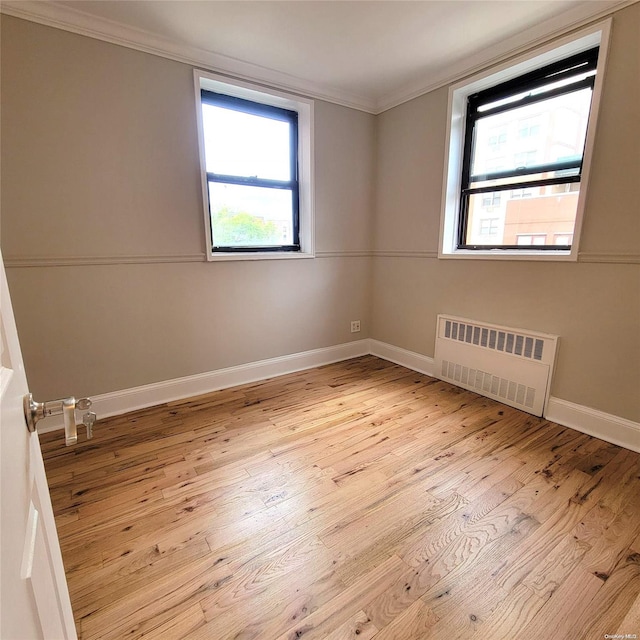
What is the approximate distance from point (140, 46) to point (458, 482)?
3.23m

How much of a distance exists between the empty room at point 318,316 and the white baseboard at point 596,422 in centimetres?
1

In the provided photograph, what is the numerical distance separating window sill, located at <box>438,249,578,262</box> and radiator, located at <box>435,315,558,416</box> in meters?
0.51

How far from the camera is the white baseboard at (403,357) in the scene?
10.4ft

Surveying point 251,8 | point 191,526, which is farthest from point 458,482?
point 251,8

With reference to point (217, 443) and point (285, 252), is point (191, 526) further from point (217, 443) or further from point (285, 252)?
point (285, 252)

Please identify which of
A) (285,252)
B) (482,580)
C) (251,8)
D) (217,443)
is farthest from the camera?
(285,252)

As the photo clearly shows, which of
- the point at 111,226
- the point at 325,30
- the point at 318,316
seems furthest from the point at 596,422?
the point at 111,226

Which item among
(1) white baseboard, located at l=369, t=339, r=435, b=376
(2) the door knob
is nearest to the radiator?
(1) white baseboard, located at l=369, t=339, r=435, b=376

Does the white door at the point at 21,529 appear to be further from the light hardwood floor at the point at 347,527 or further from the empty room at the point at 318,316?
the light hardwood floor at the point at 347,527

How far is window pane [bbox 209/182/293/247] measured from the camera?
274 centimetres

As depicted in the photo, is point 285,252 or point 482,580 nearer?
point 482,580

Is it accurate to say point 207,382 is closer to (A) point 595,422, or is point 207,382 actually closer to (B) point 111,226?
(B) point 111,226

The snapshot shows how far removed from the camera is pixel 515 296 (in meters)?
2.45

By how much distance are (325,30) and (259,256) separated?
1.57 meters
